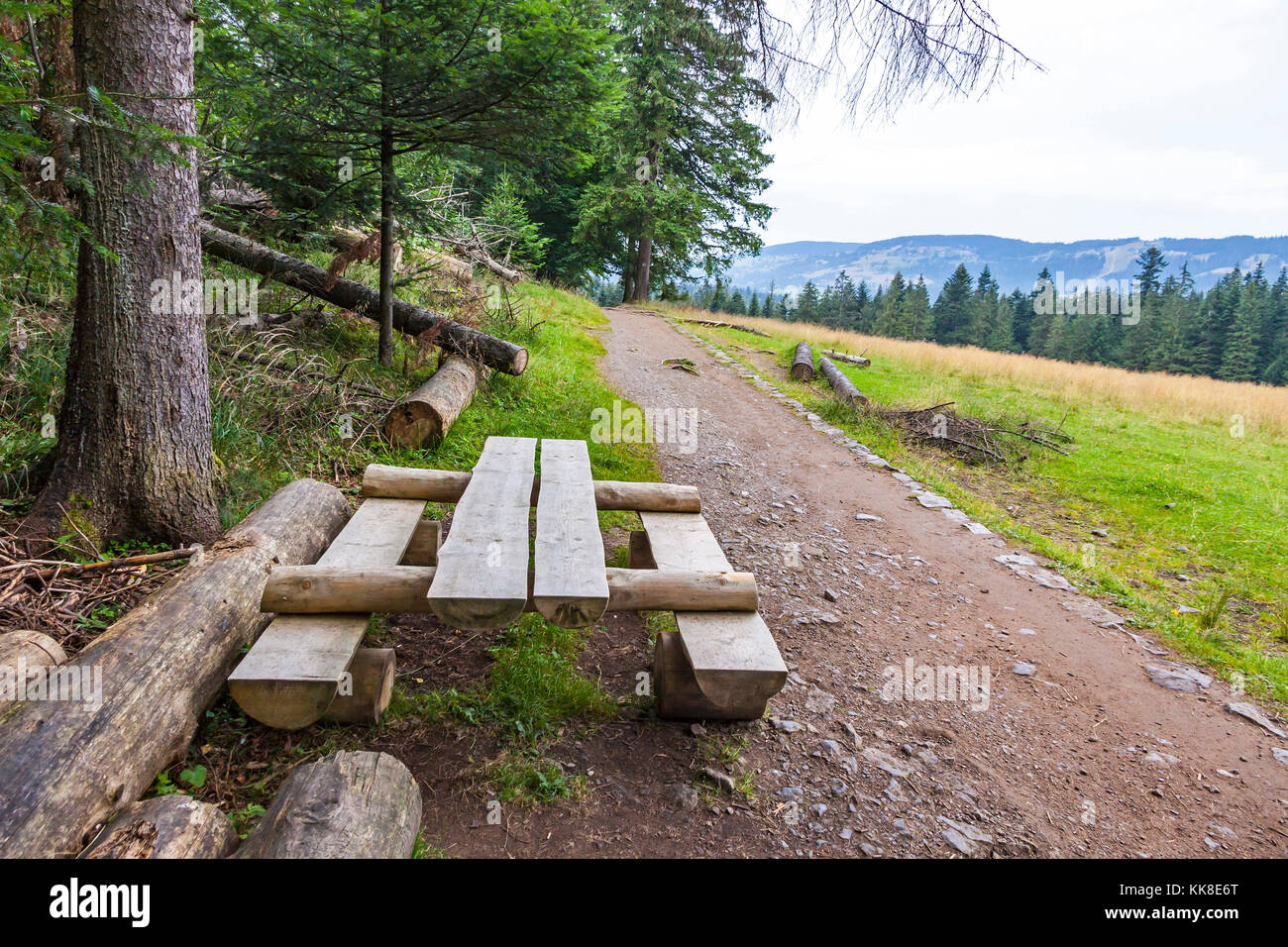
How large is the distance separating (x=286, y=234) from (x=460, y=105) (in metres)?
3.67

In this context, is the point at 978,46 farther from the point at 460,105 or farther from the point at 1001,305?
the point at 1001,305

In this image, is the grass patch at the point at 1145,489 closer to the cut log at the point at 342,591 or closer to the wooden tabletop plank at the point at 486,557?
the wooden tabletop plank at the point at 486,557

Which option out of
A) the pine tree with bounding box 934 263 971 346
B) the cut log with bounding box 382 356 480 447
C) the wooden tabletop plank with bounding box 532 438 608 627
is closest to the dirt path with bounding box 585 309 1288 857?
the wooden tabletop plank with bounding box 532 438 608 627

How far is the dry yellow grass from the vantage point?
13.3m

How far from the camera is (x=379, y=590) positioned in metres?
2.56

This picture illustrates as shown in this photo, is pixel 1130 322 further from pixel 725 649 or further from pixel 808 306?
pixel 725 649

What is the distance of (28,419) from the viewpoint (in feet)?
13.5

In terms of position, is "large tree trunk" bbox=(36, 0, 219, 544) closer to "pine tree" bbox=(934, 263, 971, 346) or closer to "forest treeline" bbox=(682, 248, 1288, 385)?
"forest treeline" bbox=(682, 248, 1288, 385)

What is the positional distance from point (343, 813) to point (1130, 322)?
5851 centimetres

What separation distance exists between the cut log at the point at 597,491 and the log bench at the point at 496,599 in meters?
0.23

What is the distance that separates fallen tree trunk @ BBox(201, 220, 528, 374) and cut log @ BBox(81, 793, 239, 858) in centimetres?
652

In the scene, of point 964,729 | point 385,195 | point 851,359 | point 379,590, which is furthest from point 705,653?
point 851,359

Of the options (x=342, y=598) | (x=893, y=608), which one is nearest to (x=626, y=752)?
A: (x=342, y=598)

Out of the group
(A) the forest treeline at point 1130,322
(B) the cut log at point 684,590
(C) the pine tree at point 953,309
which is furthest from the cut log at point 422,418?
(C) the pine tree at point 953,309
